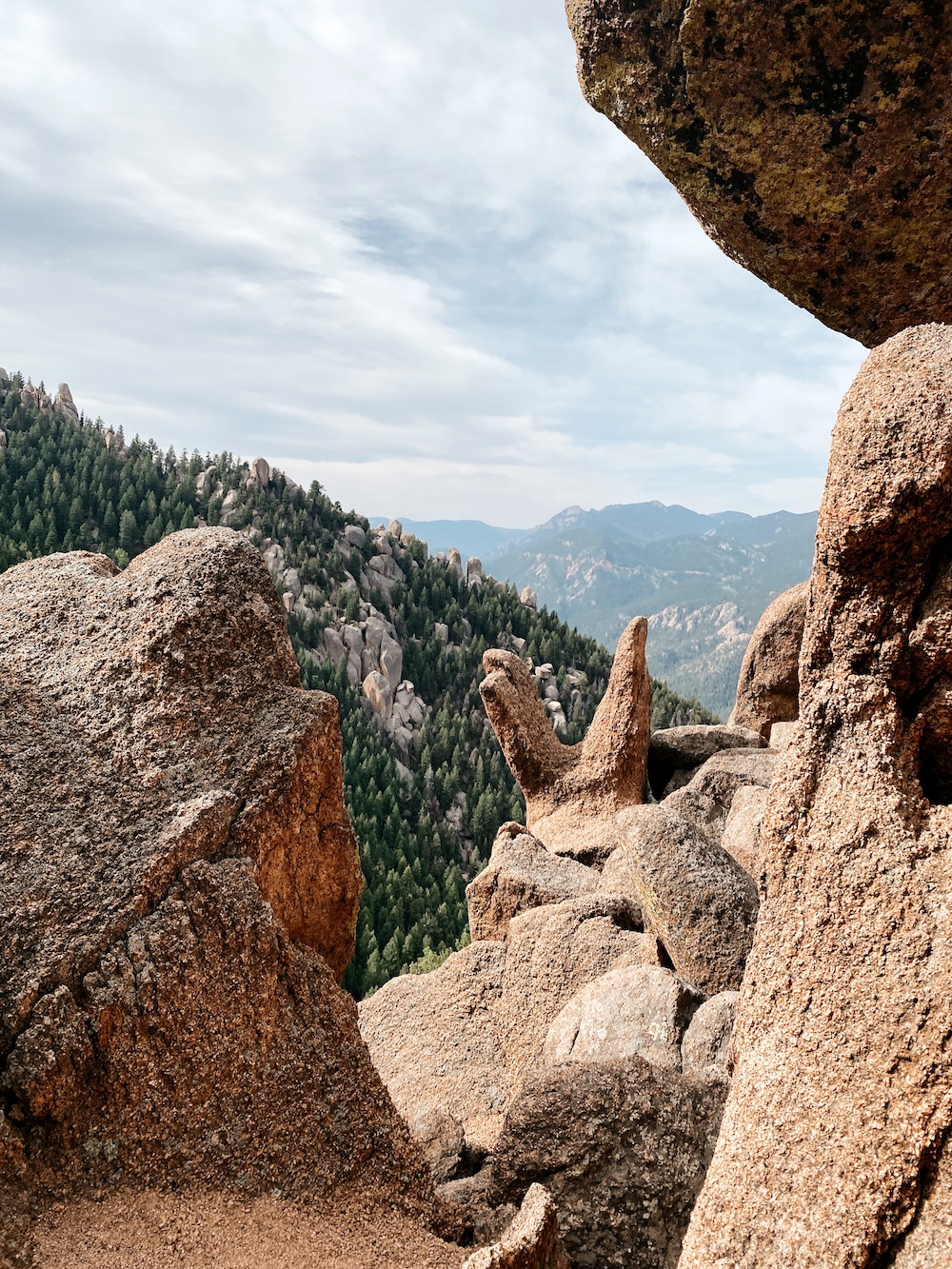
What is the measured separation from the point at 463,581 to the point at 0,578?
92.4 meters

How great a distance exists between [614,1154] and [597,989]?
224 cm

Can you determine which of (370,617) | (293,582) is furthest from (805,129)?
(370,617)

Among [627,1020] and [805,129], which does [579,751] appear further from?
[805,129]

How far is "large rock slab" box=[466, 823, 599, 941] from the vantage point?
10.8m

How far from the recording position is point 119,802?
16.7ft

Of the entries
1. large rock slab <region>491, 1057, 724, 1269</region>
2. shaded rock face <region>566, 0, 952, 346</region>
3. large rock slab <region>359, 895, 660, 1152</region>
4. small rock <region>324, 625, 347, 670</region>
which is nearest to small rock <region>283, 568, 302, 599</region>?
small rock <region>324, 625, 347, 670</region>

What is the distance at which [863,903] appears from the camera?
3.76 meters

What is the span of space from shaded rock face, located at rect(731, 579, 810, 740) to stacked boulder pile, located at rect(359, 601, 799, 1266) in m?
0.07

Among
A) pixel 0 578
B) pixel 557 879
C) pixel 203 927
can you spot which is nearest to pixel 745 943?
pixel 557 879

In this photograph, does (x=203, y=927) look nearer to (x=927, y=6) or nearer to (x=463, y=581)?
(x=927, y=6)

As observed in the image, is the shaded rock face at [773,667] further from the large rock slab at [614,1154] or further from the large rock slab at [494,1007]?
the large rock slab at [614,1154]

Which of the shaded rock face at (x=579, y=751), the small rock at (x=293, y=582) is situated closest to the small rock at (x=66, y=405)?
the small rock at (x=293, y=582)

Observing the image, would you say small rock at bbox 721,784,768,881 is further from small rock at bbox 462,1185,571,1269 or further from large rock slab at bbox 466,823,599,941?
small rock at bbox 462,1185,571,1269

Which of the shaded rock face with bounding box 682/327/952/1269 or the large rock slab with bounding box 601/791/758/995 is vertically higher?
the shaded rock face with bounding box 682/327/952/1269
